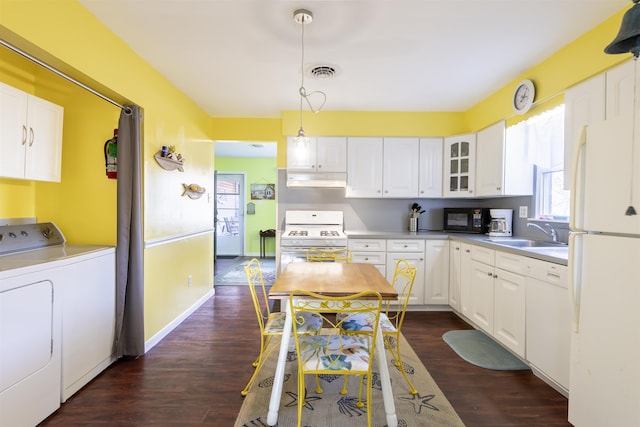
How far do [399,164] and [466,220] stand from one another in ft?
3.44

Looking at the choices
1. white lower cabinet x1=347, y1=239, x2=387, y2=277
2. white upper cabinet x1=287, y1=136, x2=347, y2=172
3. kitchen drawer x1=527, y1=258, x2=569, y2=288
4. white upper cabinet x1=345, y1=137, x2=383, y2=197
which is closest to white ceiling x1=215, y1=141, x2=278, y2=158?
white upper cabinet x1=287, y1=136, x2=347, y2=172

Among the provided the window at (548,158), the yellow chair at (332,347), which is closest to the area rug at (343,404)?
the yellow chair at (332,347)

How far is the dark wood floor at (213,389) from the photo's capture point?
1768 mm

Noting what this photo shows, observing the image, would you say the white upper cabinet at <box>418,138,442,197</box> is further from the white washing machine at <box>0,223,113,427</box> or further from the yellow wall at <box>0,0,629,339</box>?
the white washing machine at <box>0,223,113,427</box>

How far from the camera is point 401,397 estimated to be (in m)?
1.95

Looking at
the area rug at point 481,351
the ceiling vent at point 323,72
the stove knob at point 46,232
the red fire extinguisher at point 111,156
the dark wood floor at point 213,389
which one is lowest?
the dark wood floor at point 213,389

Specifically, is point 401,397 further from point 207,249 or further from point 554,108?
point 207,249

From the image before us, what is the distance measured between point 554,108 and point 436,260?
5.91ft

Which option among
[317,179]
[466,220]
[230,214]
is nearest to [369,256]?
[317,179]

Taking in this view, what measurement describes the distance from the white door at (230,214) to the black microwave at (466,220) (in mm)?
4571

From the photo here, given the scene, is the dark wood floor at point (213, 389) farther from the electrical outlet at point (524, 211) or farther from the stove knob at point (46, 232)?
the electrical outlet at point (524, 211)

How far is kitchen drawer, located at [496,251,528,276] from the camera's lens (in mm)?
2270

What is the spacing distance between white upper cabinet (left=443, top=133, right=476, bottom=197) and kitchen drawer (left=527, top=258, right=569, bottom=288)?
4.91 feet

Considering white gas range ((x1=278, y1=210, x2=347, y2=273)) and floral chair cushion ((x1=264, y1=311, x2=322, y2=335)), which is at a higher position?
white gas range ((x1=278, y1=210, x2=347, y2=273))
